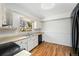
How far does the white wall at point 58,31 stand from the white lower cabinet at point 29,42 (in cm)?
12

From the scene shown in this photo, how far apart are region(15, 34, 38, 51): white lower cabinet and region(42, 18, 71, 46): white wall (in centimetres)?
12

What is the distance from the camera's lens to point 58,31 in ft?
2.56

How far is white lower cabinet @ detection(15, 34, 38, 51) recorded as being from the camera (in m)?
0.70

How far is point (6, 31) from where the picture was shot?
738mm

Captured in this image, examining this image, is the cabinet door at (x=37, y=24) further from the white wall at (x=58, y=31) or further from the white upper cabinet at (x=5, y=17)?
the white upper cabinet at (x=5, y=17)

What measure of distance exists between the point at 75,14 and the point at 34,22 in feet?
1.42

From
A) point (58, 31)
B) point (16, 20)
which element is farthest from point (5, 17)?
point (58, 31)

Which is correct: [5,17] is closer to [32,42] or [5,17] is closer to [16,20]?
[16,20]

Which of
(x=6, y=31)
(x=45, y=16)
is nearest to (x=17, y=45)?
(x=6, y=31)

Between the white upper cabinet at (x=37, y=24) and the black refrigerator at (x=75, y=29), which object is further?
the white upper cabinet at (x=37, y=24)

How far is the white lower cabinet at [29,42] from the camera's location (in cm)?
70

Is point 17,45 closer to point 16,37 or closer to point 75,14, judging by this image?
point 16,37

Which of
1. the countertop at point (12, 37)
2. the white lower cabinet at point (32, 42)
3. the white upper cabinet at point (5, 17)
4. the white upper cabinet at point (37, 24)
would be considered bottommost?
the white lower cabinet at point (32, 42)

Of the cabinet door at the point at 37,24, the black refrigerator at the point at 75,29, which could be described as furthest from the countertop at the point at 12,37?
the black refrigerator at the point at 75,29
